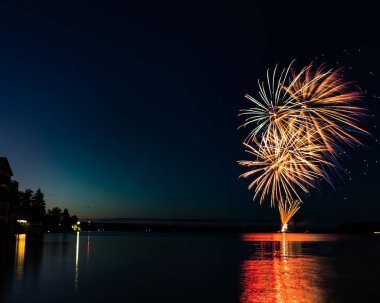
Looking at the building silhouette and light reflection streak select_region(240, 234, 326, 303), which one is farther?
the building silhouette

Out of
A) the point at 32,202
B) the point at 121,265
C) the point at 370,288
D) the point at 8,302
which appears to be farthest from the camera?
the point at 32,202

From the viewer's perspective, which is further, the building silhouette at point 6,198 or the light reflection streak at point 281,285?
the building silhouette at point 6,198

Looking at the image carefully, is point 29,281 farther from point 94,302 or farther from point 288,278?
point 288,278

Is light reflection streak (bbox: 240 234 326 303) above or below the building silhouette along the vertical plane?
below

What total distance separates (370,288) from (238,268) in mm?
14391

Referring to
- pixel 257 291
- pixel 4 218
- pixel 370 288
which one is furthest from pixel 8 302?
pixel 4 218

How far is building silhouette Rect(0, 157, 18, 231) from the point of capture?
96.0 m

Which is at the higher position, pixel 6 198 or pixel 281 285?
pixel 6 198

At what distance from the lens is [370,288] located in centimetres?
2898

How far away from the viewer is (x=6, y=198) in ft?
322

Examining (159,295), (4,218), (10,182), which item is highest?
(10,182)

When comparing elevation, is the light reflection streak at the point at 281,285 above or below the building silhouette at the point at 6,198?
below

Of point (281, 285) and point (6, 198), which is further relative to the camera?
point (6, 198)

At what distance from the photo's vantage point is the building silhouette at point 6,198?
315 ft
